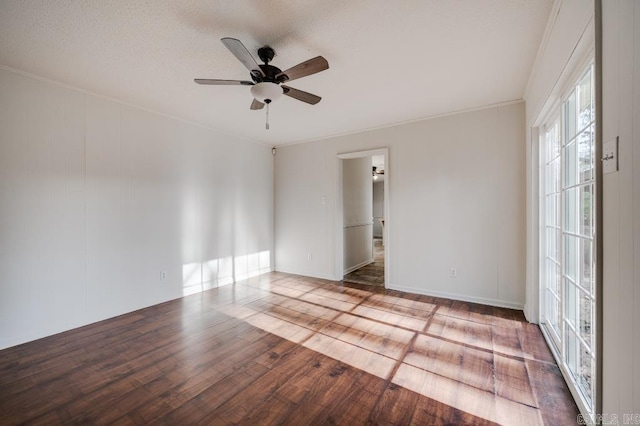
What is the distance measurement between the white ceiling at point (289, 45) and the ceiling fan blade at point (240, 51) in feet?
0.82

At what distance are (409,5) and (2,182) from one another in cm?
374

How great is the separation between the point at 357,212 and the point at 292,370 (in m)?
3.95

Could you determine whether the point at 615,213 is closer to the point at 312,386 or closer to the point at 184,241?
the point at 312,386

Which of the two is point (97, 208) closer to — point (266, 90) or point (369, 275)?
point (266, 90)

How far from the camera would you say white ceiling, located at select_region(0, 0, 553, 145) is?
1784mm

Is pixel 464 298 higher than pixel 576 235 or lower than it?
lower

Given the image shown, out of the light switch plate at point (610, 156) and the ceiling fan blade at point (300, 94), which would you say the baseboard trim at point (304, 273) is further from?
the light switch plate at point (610, 156)

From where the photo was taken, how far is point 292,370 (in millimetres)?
2143

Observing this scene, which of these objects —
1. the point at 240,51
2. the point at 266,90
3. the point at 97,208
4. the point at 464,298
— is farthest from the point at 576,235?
the point at 97,208

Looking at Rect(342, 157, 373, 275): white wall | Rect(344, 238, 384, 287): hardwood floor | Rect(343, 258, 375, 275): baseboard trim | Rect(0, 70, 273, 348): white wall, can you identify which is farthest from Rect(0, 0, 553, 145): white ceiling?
Rect(343, 258, 375, 275): baseboard trim

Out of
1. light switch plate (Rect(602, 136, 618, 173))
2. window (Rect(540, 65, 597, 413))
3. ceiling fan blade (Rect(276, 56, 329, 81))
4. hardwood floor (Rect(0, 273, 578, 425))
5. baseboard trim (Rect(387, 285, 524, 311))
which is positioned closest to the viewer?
light switch plate (Rect(602, 136, 618, 173))

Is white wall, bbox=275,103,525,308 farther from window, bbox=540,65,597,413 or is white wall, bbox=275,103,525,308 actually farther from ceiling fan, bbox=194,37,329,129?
ceiling fan, bbox=194,37,329,129

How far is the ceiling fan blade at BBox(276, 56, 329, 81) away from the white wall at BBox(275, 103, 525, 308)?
246 centimetres

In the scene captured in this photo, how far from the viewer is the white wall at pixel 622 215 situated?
921 mm
